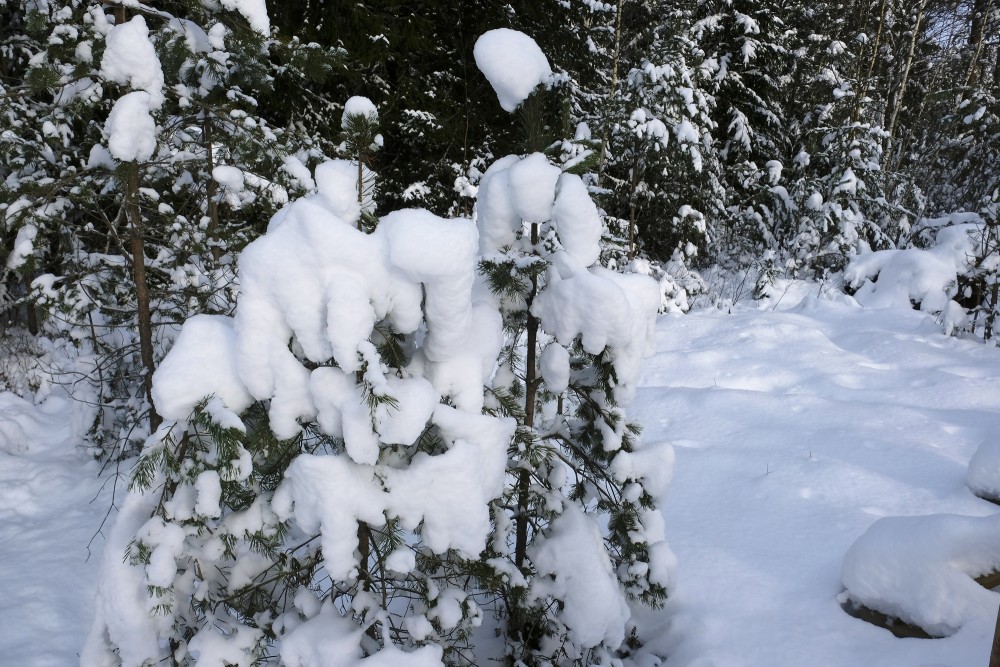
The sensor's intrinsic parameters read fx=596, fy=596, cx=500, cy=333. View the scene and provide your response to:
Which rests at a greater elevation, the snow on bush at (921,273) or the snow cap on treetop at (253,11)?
the snow cap on treetop at (253,11)

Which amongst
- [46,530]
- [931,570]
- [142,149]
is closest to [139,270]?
[142,149]

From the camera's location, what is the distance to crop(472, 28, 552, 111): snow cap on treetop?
109 inches

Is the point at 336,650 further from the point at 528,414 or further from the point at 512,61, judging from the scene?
the point at 512,61

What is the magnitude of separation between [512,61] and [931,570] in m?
3.29

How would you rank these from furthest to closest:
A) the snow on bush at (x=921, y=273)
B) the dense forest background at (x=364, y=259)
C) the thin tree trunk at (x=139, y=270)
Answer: the snow on bush at (x=921, y=273) → the thin tree trunk at (x=139, y=270) → the dense forest background at (x=364, y=259)

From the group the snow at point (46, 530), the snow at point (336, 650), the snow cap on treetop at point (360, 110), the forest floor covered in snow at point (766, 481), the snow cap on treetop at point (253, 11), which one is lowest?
the snow at point (46, 530)

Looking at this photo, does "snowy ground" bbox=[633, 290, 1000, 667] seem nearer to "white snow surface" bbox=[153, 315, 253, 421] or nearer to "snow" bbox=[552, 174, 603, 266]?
"snow" bbox=[552, 174, 603, 266]

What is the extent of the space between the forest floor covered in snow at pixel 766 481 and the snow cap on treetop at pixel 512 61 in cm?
232

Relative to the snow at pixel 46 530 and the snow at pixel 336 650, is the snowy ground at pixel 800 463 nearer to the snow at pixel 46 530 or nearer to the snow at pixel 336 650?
the snow at pixel 336 650

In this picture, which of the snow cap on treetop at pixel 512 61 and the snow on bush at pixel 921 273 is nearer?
the snow cap on treetop at pixel 512 61

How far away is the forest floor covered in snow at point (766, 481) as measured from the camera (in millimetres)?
3299

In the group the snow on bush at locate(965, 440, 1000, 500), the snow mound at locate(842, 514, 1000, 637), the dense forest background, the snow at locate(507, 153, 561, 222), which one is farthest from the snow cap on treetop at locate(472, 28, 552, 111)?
the snow on bush at locate(965, 440, 1000, 500)

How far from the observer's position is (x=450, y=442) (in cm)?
244

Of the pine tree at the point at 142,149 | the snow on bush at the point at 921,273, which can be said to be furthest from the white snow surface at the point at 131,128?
the snow on bush at the point at 921,273
